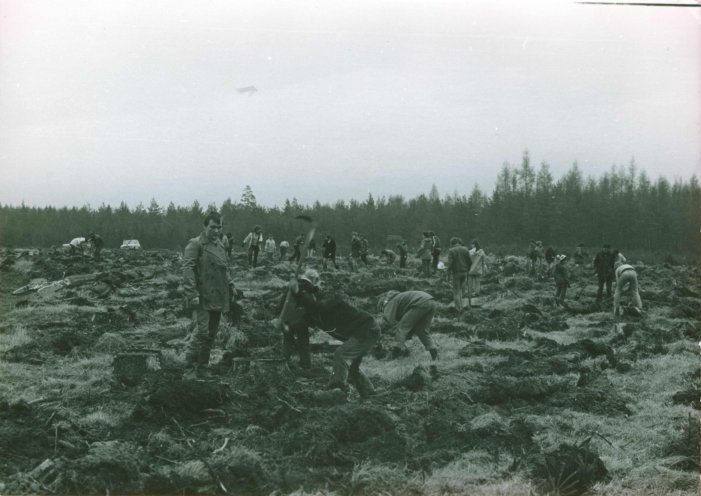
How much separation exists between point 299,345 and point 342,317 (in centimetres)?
140

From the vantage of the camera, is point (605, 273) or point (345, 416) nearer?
point (345, 416)

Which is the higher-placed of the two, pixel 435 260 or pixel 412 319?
pixel 412 319

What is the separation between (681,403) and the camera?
27.1ft

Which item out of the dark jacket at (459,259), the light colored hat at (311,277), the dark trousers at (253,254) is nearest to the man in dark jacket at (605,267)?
the dark jacket at (459,259)

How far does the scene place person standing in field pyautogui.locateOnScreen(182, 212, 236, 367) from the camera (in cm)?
851

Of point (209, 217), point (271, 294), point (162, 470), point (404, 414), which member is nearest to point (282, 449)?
point (162, 470)

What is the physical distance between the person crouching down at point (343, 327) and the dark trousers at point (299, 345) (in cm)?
106

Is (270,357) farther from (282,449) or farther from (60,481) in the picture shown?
(60,481)

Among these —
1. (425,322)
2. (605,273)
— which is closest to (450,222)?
(605,273)

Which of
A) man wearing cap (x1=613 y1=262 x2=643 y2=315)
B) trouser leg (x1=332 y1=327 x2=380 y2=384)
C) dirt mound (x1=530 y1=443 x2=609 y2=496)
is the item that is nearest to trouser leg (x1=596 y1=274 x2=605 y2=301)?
Result: man wearing cap (x1=613 y1=262 x2=643 y2=315)

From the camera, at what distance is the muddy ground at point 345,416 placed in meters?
5.54

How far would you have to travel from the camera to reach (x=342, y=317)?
779 centimetres

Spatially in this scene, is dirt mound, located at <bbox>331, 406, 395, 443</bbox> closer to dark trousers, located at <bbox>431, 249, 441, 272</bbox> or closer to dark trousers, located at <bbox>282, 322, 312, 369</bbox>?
dark trousers, located at <bbox>282, 322, 312, 369</bbox>

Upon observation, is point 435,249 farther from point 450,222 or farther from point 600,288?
point 450,222
